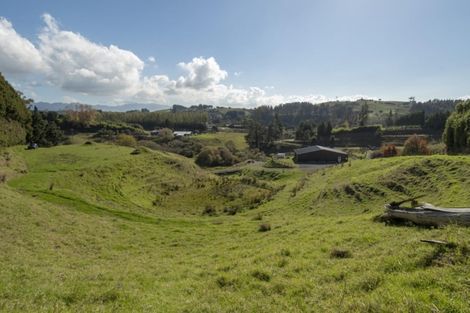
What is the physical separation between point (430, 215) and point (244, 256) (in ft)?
27.0

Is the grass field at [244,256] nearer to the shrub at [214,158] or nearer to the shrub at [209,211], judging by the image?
the shrub at [209,211]

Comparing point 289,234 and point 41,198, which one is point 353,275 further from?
point 41,198

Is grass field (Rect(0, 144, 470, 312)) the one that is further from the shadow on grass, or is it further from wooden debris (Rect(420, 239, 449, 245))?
wooden debris (Rect(420, 239, 449, 245))

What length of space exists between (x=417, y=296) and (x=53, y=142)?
104917 mm

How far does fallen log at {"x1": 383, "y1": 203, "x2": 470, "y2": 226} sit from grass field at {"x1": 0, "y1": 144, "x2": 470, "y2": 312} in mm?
581

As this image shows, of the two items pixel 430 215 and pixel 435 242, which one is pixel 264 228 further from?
pixel 435 242

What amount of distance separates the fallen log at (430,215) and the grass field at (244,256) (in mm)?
581

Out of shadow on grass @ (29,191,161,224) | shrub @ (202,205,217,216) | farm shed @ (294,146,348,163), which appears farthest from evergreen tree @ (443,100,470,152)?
shadow on grass @ (29,191,161,224)

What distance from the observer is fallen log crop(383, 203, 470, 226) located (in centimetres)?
1180

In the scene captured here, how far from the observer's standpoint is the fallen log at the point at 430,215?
11.8 meters

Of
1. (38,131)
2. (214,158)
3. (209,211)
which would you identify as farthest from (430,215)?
(38,131)

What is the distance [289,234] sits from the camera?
61.2 ft

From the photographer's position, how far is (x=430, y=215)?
13172mm

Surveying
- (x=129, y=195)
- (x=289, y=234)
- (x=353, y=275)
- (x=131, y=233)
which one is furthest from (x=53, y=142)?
(x=353, y=275)
